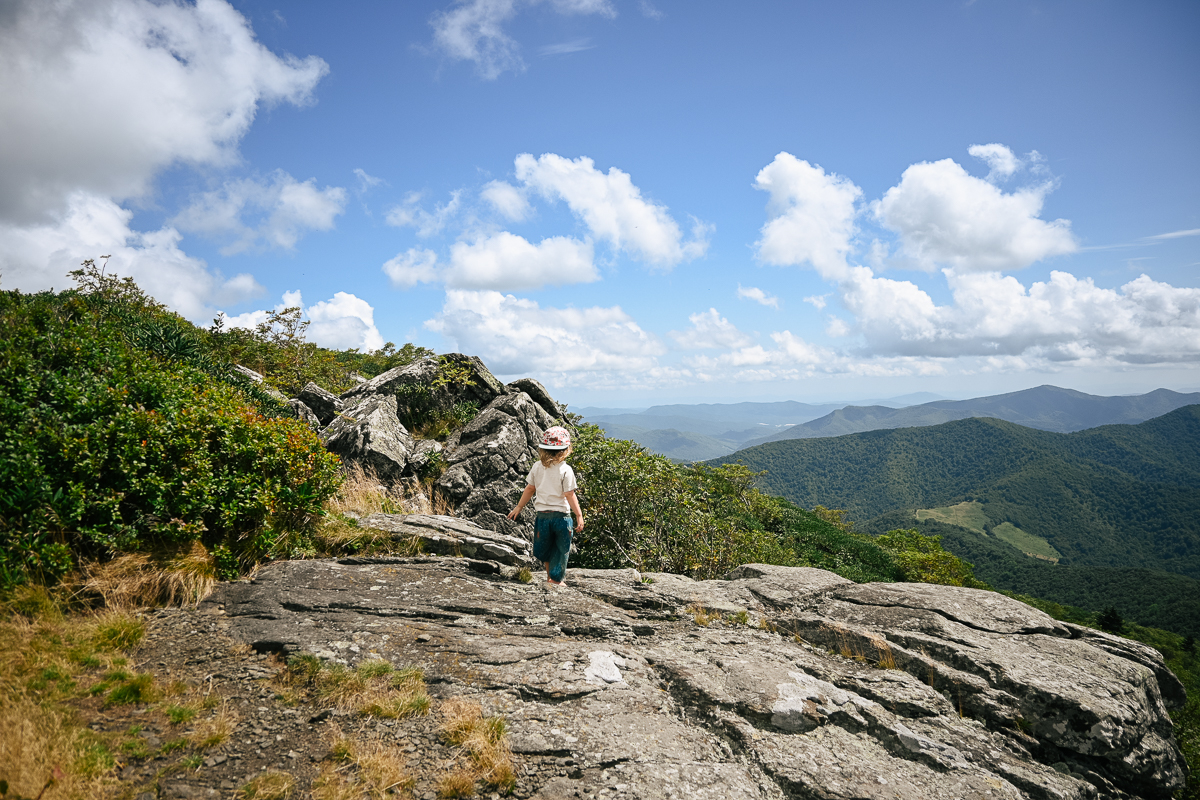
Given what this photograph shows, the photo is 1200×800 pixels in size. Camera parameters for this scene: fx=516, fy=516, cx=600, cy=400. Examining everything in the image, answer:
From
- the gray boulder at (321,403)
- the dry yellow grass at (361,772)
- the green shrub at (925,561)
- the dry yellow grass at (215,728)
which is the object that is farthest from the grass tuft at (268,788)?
the green shrub at (925,561)

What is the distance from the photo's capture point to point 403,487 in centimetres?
1249

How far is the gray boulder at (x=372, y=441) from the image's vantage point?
1252cm

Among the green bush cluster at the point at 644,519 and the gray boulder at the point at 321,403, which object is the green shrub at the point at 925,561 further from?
the gray boulder at the point at 321,403

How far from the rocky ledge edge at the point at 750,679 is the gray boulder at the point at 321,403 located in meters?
8.19

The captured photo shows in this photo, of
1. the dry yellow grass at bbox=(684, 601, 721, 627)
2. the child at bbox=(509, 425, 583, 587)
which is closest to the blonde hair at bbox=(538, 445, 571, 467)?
the child at bbox=(509, 425, 583, 587)

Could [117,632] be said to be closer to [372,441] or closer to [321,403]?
[372,441]

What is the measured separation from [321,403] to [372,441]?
350 cm

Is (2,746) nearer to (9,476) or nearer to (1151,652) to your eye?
(9,476)

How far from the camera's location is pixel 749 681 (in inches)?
238

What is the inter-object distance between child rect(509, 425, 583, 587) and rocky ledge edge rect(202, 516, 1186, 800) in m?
0.56

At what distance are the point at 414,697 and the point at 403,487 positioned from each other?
315 inches

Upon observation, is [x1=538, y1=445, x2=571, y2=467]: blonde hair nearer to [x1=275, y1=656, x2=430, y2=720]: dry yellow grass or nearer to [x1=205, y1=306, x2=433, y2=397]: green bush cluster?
[x1=275, y1=656, x2=430, y2=720]: dry yellow grass

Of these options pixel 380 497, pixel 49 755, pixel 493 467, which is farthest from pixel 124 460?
pixel 493 467

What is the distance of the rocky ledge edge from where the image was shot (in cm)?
489
